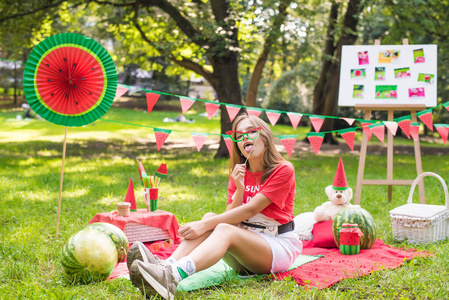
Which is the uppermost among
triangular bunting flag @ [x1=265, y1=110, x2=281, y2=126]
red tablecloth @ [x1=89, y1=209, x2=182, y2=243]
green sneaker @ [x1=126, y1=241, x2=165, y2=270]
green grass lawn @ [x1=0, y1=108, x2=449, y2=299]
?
triangular bunting flag @ [x1=265, y1=110, x2=281, y2=126]

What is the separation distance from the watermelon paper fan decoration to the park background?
106cm

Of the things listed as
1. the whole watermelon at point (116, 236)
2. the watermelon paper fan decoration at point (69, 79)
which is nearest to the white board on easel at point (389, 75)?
the watermelon paper fan decoration at point (69, 79)

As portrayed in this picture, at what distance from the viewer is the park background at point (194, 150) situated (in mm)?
3115

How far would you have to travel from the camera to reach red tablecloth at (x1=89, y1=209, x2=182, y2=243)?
13.4 ft

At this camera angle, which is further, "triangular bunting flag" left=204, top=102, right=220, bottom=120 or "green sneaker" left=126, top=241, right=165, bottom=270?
"triangular bunting flag" left=204, top=102, right=220, bottom=120

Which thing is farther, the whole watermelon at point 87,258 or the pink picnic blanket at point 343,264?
the pink picnic blanket at point 343,264

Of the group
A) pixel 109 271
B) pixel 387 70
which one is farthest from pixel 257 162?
pixel 387 70

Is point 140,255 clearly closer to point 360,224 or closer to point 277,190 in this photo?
point 277,190

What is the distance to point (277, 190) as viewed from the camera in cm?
309

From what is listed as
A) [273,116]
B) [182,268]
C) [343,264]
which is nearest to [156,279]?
[182,268]

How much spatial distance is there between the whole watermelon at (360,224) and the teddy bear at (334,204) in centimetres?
31

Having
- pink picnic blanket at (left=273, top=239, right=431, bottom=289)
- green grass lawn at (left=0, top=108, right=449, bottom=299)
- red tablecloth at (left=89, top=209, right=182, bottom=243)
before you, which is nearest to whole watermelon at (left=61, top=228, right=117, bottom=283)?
green grass lawn at (left=0, top=108, right=449, bottom=299)

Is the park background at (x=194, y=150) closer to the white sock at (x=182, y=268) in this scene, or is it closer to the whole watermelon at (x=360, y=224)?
the white sock at (x=182, y=268)

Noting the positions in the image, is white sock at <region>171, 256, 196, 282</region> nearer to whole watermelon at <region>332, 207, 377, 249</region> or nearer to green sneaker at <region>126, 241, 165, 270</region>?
green sneaker at <region>126, 241, 165, 270</region>
